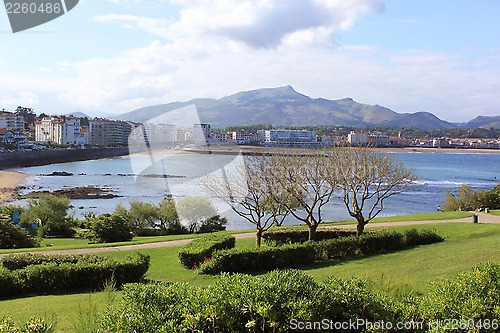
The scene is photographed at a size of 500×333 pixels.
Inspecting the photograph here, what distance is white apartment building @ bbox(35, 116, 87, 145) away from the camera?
417 ft

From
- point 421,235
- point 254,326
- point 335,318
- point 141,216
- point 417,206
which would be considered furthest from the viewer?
point 417,206

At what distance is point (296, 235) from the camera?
2048 cm

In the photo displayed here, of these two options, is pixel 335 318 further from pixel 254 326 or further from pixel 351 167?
pixel 351 167

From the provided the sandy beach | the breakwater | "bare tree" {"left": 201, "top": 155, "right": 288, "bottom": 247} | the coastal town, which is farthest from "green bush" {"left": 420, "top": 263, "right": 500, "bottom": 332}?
the coastal town

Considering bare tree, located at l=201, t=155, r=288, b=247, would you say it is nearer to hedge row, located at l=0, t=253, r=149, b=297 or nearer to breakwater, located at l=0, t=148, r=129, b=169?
hedge row, located at l=0, t=253, r=149, b=297

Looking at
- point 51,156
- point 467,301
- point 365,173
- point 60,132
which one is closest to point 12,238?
point 365,173

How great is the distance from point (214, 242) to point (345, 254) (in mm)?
4911

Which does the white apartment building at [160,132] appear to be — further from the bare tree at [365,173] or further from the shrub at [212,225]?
the shrub at [212,225]

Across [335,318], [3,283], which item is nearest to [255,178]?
[3,283]

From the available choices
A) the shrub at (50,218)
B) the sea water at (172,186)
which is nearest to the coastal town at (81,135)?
the sea water at (172,186)

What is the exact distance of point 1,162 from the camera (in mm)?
86688

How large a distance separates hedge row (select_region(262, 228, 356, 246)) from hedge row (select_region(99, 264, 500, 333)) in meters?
14.5

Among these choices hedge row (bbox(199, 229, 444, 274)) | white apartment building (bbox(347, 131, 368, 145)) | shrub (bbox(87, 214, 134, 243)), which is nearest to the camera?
hedge row (bbox(199, 229, 444, 274))

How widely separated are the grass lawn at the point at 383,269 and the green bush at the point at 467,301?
4.33 ft
